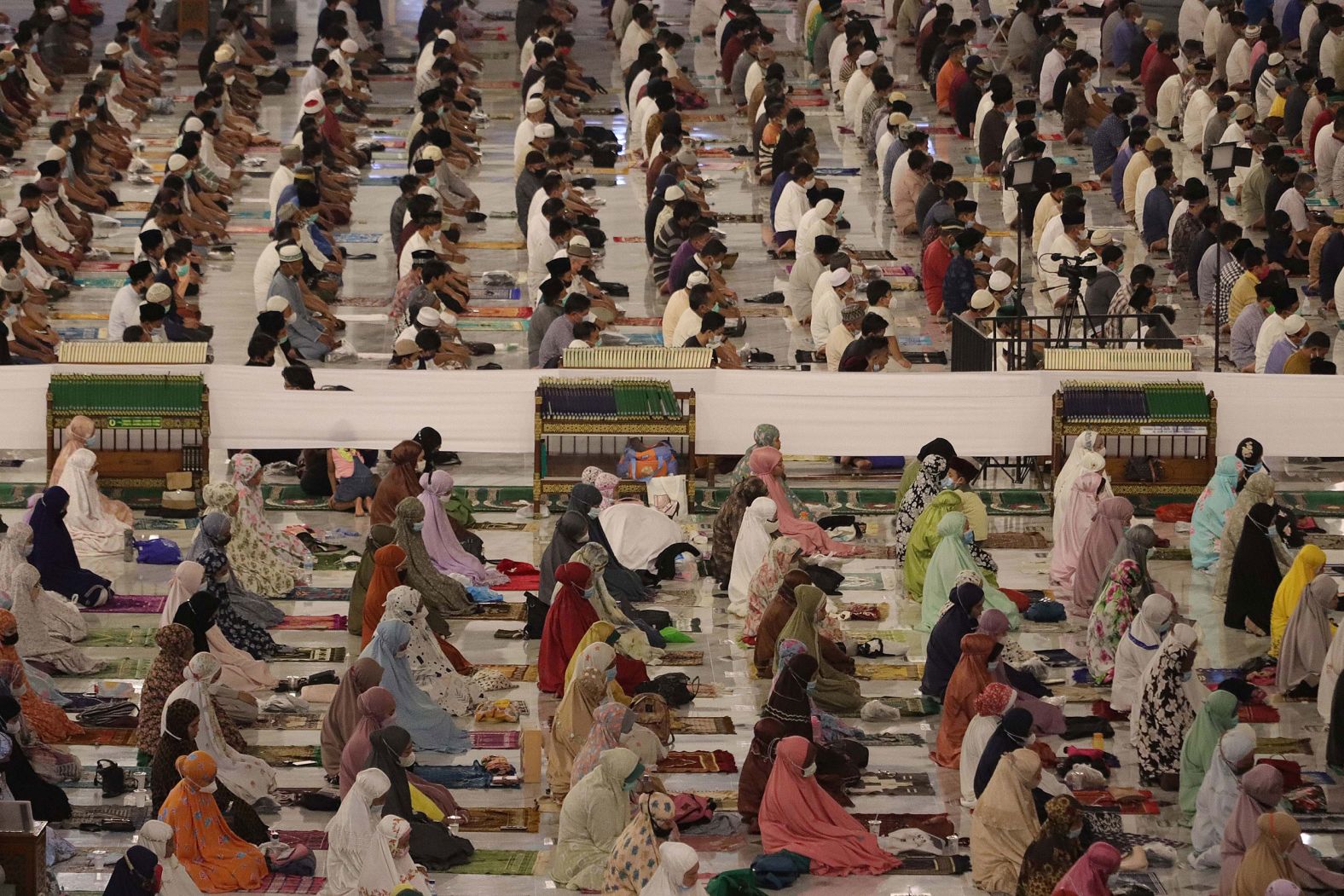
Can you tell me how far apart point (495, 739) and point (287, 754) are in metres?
1.21

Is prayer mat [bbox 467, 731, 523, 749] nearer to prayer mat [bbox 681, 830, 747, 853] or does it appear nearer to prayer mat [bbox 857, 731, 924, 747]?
prayer mat [bbox 681, 830, 747, 853]

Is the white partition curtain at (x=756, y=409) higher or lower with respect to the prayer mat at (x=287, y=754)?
higher

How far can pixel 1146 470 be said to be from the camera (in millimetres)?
19781

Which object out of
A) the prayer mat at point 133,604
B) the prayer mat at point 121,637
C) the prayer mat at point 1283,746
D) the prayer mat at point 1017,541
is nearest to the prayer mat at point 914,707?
the prayer mat at point 1283,746

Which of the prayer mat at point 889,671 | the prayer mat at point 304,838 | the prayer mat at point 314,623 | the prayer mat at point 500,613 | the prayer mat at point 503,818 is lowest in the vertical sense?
the prayer mat at point 304,838

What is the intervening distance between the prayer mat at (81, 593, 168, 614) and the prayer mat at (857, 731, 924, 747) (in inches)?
190

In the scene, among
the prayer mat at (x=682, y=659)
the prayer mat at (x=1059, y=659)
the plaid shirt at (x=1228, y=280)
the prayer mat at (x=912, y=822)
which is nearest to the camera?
the prayer mat at (x=912, y=822)

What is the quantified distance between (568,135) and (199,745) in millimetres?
15871

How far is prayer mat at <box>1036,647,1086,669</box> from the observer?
54.9 ft

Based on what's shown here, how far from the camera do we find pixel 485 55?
33.9 m

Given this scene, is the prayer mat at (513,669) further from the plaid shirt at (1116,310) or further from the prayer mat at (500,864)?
the plaid shirt at (1116,310)

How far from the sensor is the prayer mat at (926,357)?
74.4 ft

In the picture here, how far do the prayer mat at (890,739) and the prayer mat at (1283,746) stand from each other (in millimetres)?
1931

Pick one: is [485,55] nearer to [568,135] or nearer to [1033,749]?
[568,135]
